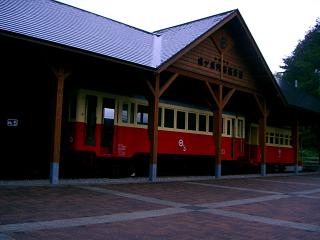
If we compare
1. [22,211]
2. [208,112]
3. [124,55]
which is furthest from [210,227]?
[208,112]

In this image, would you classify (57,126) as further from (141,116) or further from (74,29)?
(141,116)

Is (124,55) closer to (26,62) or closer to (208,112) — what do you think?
(26,62)

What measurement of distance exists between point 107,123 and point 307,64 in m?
36.2

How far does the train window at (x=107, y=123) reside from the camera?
48.4 feet

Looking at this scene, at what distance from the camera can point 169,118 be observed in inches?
692

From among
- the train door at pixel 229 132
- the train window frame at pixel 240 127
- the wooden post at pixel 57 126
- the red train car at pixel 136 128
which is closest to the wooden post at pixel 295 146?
the red train car at pixel 136 128

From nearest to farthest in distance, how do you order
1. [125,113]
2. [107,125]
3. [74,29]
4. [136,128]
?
[74,29]
[107,125]
[125,113]
[136,128]

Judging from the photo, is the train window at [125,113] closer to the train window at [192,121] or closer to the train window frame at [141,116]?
the train window frame at [141,116]

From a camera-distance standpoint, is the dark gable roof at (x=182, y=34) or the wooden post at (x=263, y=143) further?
the wooden post at (x=263, y=143)

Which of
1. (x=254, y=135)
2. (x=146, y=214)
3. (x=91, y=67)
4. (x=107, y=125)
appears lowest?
(x=146, y=214)

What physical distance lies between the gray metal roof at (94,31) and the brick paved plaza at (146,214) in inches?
161

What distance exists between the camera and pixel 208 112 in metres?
20.1

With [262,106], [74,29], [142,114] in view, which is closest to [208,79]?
[142,114]

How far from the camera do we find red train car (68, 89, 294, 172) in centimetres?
1419
